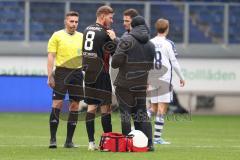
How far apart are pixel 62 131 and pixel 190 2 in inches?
500

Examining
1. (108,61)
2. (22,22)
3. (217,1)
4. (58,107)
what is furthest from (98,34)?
(217,1)

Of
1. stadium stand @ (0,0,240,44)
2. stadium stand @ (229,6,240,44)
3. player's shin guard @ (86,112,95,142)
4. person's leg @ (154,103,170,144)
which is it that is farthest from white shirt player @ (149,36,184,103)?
stadium stand @ (229,6,240,44)

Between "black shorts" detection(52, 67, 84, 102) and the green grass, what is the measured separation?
95cm

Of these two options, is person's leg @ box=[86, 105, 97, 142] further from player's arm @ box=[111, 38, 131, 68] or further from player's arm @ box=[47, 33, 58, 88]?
player's arm @ box=[111, 38, 131, 68]

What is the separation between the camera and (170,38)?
31594 mm

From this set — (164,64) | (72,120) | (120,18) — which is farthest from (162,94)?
(120,18)

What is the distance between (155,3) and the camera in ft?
104

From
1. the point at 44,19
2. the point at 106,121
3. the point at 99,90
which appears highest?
the point at 44,19

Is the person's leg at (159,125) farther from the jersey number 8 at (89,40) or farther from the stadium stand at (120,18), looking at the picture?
the stadium stand at (120,18)

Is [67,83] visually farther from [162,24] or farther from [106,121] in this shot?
[162,24]

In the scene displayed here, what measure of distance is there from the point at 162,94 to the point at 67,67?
300 centimetres

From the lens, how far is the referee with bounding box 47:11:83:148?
15.9 m

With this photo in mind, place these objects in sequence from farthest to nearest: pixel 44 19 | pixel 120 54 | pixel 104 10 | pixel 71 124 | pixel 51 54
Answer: pixel 44 19, pixel 71 124, pixel 51 54, pixel 104 10, pixel 120 54

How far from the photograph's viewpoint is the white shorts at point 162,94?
18.2m
